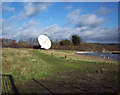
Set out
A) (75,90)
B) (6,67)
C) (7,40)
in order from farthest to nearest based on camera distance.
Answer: (7,40) → (6,67) → (75,90)

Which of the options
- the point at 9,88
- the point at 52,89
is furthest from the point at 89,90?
the point at 9,88

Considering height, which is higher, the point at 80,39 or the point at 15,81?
the point at 80,39

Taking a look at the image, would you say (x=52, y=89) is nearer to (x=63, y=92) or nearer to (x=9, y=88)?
(x=63, y=92)

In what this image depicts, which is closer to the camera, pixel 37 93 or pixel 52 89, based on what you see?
pixel 37 93

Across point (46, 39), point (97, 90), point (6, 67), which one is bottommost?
point (97, 90)

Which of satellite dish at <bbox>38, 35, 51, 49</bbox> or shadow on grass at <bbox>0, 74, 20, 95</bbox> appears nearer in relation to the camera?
shadow on grass at <bbox>0, 74, 20, 95</bbox>

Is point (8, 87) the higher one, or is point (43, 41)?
point (43, 41)

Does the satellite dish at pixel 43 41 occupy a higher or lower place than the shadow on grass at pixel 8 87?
higher

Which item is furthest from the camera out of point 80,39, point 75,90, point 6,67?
point 80,39

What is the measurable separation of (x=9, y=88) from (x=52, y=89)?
258 centimetres

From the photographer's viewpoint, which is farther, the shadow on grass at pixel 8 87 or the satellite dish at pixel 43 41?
the satellite dish at pixel 43 41

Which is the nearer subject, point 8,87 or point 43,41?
point 8,87

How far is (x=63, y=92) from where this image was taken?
595 cm

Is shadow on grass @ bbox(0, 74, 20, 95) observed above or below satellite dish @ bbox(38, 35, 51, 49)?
below
